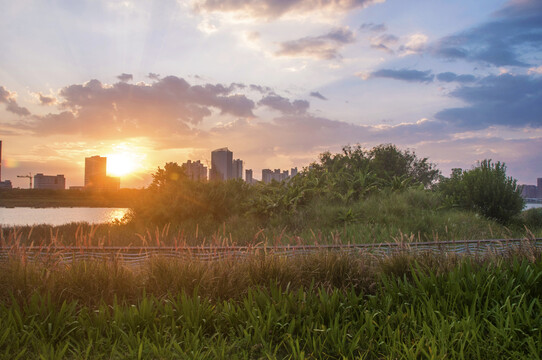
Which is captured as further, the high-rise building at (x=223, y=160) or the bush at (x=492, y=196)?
the high-rise building at (x=223, y=160)

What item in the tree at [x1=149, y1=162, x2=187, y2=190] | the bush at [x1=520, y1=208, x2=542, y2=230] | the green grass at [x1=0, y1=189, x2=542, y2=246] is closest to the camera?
the green grass at [x1=0, y1=189, x2=542, y2=246]

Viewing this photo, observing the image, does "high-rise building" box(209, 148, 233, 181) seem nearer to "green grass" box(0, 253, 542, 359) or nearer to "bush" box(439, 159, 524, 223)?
"bush" box(439, 159, 524, 223)

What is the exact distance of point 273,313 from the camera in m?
4.02

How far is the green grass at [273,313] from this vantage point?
3611 mm

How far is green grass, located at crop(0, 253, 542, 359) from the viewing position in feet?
11.8

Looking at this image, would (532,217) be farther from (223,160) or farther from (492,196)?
(223,160)

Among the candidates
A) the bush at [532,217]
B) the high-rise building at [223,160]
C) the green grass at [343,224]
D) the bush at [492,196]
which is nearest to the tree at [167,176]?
the green grass at [343,224]

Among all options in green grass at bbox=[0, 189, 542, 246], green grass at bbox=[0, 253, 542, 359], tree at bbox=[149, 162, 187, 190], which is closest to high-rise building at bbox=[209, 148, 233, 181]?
tree at bbox=[149, 162, 187, 190]

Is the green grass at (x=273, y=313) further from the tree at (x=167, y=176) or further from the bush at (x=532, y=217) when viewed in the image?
the bush at (x=532, y=217)

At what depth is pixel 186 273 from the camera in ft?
17.7

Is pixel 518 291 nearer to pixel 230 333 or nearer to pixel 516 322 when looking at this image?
pixel 516 322

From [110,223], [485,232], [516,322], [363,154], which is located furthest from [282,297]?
[363,154]

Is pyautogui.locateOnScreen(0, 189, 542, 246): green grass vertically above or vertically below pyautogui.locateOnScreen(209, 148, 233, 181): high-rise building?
below

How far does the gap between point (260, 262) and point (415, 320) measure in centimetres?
237
